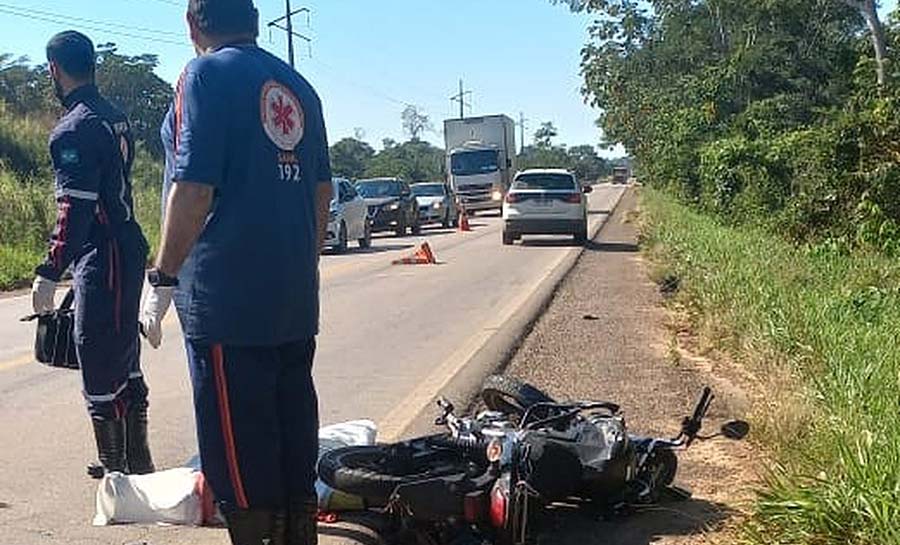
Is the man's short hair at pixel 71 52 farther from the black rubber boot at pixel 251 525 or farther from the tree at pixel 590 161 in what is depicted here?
the tree at pixel 590 161

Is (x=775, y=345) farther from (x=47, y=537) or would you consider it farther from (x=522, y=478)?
(x=47, y=537)

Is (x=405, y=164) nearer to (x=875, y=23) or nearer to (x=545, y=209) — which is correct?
(x=875, y=23)

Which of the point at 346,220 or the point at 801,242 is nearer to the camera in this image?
the point at 801,242

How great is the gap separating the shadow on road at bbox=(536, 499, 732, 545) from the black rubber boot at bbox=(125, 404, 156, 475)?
2.01 meters

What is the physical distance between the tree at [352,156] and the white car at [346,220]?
58106mm

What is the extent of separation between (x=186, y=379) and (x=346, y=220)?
1600 centimetres

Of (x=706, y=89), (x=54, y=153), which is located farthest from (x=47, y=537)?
(x=706, y=89)

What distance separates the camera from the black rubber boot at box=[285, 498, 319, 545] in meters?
3.76

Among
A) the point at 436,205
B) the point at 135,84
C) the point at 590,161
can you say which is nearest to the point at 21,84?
the point at 135,84

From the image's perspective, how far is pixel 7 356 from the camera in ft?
32.9

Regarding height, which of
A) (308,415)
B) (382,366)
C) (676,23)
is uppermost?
(676,23)

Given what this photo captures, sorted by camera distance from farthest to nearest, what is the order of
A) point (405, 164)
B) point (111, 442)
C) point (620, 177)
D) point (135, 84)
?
point (620, 177) → point (405, 164) → point (135, 84) → point (111, 442)

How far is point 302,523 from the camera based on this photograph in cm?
378

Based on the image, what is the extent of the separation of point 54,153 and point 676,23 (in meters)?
45.4
